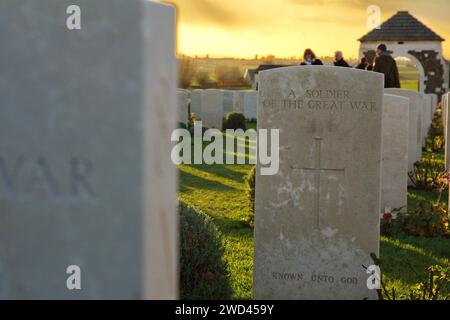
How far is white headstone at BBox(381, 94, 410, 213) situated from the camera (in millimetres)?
8352

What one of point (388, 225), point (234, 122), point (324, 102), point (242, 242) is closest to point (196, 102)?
point (234, 122)

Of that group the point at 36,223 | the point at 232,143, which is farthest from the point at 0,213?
the point at 232,143

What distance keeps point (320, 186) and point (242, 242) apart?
2613mm

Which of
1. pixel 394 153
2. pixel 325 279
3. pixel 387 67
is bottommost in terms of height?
pixel 325 279

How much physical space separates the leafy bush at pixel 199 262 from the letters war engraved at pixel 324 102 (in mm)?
1113

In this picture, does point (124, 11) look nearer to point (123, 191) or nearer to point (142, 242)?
point (123, 191)

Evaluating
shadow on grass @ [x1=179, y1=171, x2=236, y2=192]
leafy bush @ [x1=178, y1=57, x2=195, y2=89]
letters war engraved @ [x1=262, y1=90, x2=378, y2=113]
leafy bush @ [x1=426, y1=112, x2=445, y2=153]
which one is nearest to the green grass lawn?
shadow on grass @ [x1=179, y1=171, x2=236, y2=192]

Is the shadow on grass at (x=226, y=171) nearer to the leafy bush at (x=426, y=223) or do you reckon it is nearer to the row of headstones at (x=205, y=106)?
the leafy bush at (x=426, y=223)

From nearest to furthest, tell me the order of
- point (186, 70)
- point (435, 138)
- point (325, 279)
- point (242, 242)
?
point (325, 279) < point (242, 242) < point (435, 138) < point (186, 70)

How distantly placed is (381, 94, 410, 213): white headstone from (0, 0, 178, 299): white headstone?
6380 mm

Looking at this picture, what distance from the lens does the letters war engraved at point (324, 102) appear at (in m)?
5.12

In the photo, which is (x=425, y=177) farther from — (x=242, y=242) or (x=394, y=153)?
(x=242, y=242)

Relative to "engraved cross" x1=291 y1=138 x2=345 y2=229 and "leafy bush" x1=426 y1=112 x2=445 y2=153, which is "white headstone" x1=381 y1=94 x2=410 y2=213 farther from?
"leafy bush" x1=426 y1=112 x2=445 y2=153

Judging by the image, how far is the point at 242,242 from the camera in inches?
301
